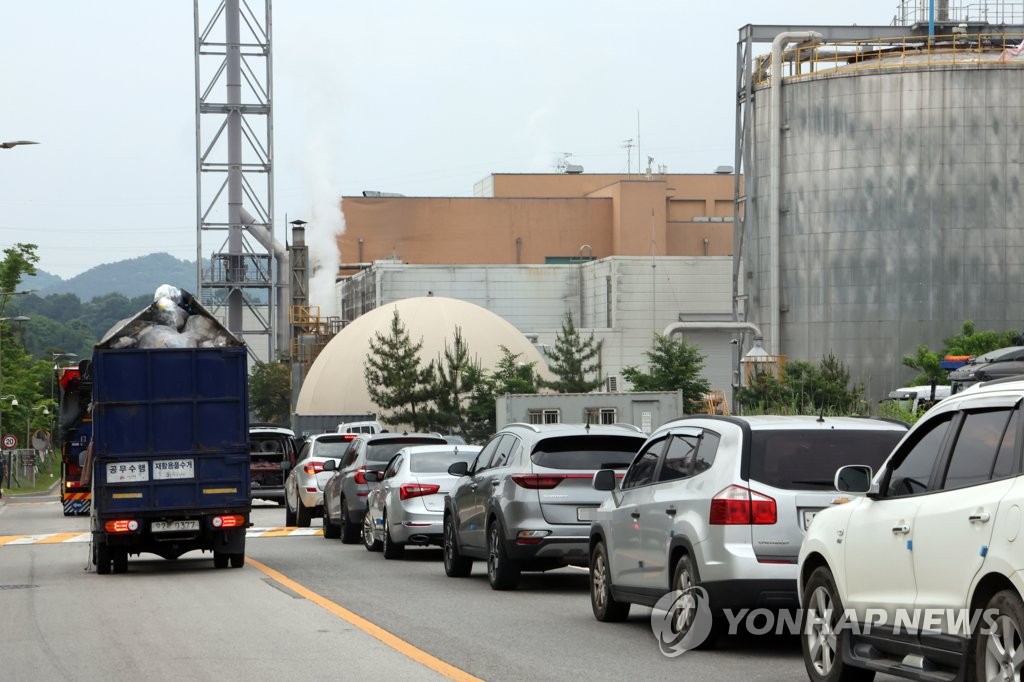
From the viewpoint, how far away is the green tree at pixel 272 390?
103812 millimetres

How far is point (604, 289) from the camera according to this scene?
96750 mm

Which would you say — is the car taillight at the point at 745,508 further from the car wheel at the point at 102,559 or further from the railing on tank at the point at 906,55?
the railing on tank at the point at 906,55

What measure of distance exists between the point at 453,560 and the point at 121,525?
12.9ft

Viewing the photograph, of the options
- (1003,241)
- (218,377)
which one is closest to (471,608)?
(218,377)

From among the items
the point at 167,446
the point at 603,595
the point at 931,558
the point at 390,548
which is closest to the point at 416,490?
the point at 390,548

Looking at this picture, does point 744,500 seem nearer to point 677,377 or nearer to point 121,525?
point 121,525

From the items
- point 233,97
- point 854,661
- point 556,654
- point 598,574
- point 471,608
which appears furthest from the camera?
point 233,97

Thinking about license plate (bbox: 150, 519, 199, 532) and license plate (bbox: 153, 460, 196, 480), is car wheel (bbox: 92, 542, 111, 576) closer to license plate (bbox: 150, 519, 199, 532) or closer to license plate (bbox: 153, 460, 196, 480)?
license plate (bbox: 150, 519, 199, 532)

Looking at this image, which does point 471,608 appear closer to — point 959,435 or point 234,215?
point 959,435

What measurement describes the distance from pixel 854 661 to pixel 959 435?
157 cm

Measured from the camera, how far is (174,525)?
1889 cm

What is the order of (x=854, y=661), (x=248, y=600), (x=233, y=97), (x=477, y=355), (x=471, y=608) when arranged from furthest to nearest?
(x=233, y=97) → (x=477, y=355) → (x=248, y=600) → (x=471, y=608) → (x=854, y=661)

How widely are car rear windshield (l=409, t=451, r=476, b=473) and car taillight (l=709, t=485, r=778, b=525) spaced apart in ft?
35.1

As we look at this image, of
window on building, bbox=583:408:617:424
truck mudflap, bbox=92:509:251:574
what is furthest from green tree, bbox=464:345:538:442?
truck mudflap, bbox=92:509:251:574
